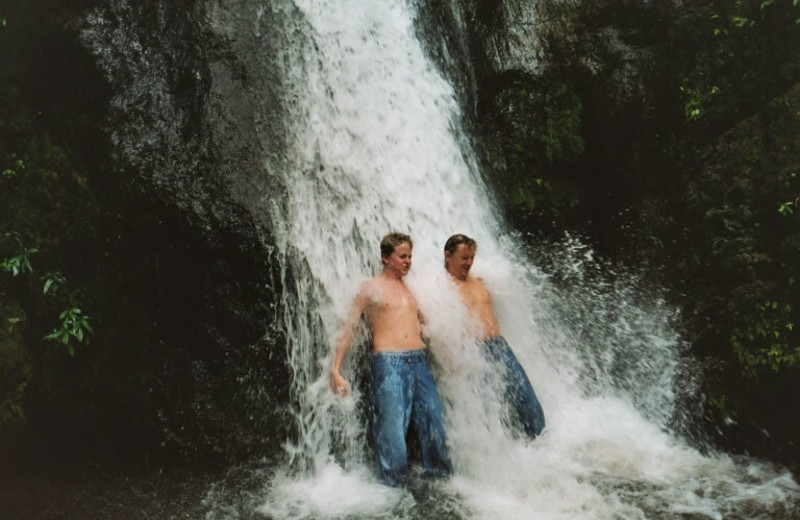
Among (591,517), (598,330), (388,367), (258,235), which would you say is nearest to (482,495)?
(591,517)

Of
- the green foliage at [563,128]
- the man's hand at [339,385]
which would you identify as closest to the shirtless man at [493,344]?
the man's hand at [339,385]

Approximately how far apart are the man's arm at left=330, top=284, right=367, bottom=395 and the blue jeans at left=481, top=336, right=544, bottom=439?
3.54 ft

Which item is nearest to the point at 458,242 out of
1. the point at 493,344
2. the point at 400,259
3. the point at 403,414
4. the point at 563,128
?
the point at 400,259

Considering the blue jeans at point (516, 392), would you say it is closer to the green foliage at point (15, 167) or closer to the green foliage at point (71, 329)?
the green foliage at point (71, 329)

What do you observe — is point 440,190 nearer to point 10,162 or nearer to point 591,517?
point 591,517

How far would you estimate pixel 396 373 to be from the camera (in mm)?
4676

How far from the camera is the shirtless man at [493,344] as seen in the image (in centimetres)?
494

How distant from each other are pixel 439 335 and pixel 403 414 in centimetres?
78

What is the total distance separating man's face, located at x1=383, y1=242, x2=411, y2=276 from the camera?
16.1ft

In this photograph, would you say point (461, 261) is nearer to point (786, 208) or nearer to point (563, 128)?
point (563, 128)

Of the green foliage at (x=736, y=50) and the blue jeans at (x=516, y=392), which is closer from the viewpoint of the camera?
the blue jeans at (x=516, y=392)

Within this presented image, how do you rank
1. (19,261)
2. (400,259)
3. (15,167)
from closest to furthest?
(400,259)
(19,261)
(15,167)

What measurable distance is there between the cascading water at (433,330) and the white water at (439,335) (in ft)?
0.05

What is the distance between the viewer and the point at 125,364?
17.9 feet
